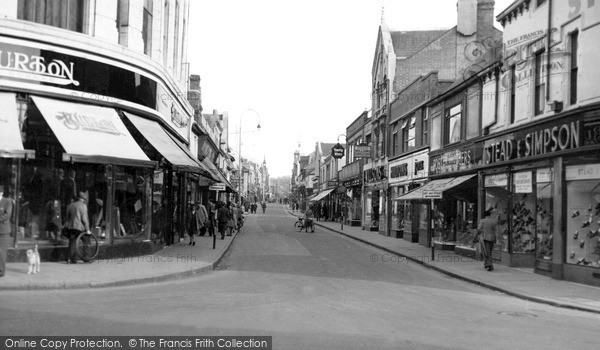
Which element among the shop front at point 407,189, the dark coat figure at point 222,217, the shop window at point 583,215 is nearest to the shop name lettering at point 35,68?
the dark coat figure at point 222,217

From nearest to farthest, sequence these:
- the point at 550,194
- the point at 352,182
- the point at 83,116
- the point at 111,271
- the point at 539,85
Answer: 1. the point at 111,271
2. the point at 83,116
3. the point at 550,194
4. the point at 539,85
5. the point at 352,182

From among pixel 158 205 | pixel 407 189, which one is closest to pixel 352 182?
pixel 407 189

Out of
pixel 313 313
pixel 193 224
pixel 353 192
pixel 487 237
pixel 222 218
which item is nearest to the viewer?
pixel 313 313

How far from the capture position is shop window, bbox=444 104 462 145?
2311 cm

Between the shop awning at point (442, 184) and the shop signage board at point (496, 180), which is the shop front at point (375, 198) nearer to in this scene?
the shop awning at point (442, 184)

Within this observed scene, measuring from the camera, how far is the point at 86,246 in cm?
1479

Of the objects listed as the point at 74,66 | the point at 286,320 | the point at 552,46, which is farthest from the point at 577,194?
the point at 74,66

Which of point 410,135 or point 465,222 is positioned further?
point 410,135

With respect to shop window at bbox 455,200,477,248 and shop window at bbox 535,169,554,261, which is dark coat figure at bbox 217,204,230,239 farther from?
shop window at bbox 535,169,554,261

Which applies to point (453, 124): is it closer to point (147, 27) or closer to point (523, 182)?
point (523, 182)

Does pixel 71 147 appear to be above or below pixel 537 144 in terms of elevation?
below

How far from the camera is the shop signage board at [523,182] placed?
16933mm

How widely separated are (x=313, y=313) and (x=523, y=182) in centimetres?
1056

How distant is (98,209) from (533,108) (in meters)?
13.0
